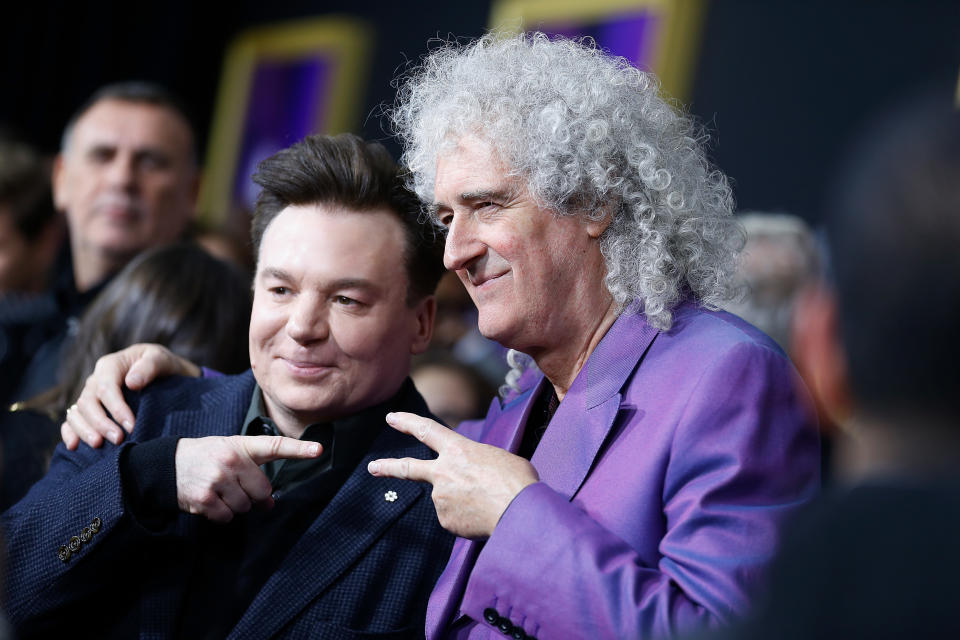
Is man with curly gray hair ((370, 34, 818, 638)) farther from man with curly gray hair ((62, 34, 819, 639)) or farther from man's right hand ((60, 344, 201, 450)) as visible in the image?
man's right hand ((60, 344, 201, 450))

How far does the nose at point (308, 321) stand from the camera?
2123 millimetres

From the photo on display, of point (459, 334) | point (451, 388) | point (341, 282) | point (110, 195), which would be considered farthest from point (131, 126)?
point (341, 282)

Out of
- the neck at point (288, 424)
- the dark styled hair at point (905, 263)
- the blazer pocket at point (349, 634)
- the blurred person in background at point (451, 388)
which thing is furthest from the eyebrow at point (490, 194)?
the blurred person in background at point (451, 388)

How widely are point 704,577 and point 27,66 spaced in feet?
20.2

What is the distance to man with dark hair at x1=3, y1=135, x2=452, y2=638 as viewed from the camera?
205 centimetres

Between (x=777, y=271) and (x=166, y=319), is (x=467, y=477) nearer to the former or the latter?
(x=166, y=319)

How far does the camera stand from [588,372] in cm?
197

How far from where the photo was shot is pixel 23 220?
3.62 meters

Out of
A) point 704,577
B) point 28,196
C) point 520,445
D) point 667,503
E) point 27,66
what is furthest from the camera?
point 27,66

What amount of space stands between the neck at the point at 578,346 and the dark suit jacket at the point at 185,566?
382 mm

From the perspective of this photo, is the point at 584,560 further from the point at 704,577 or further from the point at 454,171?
the point at 454,171

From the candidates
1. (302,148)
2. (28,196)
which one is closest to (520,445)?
(302,148)

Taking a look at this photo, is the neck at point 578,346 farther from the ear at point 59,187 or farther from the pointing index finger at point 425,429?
the ear at point 59,187

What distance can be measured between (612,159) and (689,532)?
0.72 meters
